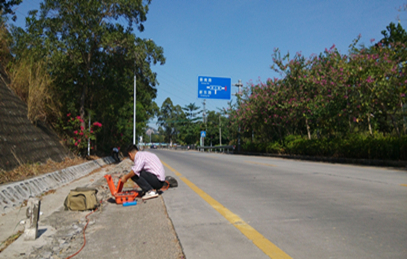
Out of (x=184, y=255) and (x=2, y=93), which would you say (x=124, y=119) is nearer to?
(x=2, y=93)

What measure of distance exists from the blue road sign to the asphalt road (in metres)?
23.0

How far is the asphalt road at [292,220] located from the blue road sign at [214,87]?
23.0m

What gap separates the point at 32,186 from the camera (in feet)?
23.7

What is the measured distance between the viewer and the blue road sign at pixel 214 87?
101 feet

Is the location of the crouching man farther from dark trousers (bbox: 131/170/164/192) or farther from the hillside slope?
the hillside slope

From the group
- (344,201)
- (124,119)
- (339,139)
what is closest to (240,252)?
(344,201)

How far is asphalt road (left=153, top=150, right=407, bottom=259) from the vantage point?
3.70 meters

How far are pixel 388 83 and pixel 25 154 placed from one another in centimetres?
1609

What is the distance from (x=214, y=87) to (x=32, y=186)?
25.0 m

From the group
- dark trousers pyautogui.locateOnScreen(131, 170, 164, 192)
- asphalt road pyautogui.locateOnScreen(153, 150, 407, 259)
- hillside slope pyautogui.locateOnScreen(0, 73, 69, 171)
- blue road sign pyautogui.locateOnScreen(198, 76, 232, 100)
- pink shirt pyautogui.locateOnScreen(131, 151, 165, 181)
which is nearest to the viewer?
asphalt road pyautogui.locateOnScreen(153, 150, 407, 259)

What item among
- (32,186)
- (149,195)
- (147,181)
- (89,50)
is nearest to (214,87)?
(89,50)

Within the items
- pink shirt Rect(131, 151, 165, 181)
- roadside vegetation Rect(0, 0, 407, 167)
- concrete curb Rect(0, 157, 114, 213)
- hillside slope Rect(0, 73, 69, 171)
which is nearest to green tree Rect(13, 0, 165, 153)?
roadside vegetation Rect(0, 0, 407, 167)

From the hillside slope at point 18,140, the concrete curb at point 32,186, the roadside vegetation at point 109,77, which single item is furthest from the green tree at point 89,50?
the concrete curb at point 32,186

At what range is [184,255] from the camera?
3.59 metres
